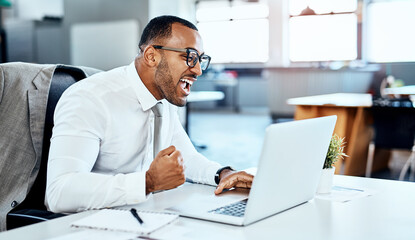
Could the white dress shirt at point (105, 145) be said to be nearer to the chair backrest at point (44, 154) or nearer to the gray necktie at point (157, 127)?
the gray necktie at point (157, 127)

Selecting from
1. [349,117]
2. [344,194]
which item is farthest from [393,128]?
[344,194]

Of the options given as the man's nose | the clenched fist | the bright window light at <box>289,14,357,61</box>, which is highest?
the bright window light at <box>289,14,357,61</box>

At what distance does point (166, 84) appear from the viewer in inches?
65.1

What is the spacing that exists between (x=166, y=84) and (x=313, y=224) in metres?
0.75

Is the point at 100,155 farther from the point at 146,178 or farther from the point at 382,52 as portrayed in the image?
the point at 382,52

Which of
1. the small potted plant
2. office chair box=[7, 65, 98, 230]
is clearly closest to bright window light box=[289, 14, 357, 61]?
office chair box=[7, 65, 98, 230]

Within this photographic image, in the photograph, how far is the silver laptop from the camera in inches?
41.4

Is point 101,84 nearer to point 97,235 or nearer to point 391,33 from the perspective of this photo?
point 97,235

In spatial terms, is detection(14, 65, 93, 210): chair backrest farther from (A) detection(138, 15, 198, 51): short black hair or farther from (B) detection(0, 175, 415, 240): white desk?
(B) detection(0, 175, 415, 240): white desk

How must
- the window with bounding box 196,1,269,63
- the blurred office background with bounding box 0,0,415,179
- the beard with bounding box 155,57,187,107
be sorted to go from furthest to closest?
the window with bounding box 196,1,269,63 < the blurred office background with bounding box 0,0,415,179 < the beard with bounding box 155,57,187,107

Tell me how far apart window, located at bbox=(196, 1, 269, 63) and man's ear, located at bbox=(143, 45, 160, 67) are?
32.6ft

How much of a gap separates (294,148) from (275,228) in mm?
187

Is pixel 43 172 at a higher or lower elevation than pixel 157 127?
lower

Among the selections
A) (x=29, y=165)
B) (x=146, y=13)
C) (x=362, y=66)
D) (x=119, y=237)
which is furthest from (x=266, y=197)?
(x=362, y=66)
